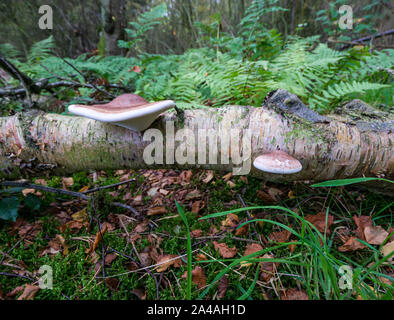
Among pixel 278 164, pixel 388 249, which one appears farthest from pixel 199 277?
pixel 388 249

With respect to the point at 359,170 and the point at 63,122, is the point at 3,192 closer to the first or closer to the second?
the point at 63,122

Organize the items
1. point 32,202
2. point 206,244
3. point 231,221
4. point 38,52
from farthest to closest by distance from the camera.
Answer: point 38,52
point 32,202
point 231,221
point 206,244

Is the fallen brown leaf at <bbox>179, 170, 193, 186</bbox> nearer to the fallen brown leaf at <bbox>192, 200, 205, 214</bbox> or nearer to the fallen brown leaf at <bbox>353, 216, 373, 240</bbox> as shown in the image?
the fallen brown leaf at <bbox>192, 200, 205, 214</bbox>

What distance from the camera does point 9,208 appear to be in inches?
80.4

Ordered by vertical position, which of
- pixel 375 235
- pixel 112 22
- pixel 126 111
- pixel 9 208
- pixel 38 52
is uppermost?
pixel 112 22

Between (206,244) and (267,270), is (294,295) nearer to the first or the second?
(267,270)

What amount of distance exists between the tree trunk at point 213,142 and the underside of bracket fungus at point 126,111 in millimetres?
299

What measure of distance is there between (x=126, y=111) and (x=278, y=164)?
1148 mm

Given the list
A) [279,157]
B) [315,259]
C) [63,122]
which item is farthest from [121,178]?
[315,259]

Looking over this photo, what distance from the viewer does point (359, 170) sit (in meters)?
1.93

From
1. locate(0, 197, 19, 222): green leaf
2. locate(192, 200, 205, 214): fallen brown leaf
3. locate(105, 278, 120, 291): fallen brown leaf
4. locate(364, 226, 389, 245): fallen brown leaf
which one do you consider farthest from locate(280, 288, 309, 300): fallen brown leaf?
locate(0, 197, 19, 222): green leaf

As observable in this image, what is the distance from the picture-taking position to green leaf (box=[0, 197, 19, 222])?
2006 millimetres

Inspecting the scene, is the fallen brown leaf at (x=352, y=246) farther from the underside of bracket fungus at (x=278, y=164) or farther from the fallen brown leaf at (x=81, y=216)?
the fallen brown leaf at (x=81, y=216)

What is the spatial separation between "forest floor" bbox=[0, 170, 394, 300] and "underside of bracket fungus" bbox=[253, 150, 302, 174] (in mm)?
294
